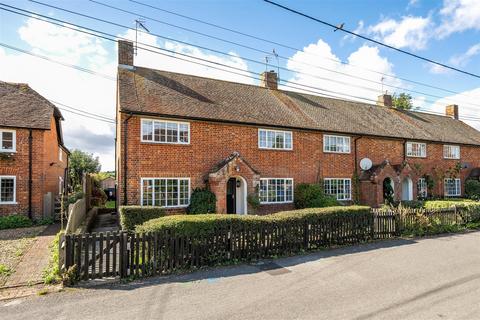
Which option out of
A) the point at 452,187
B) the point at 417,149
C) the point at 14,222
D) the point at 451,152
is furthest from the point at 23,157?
the point at 451,152

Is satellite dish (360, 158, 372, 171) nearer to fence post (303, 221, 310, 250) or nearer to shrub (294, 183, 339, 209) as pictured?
shrub (294, 183, 339, 209)

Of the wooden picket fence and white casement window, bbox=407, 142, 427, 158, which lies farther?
white casement window, bbox=407, 142, 427, 158

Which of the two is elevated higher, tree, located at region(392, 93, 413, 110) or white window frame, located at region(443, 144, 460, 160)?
tree, located at region(392, 93, 413, 110)

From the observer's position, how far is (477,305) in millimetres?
5672

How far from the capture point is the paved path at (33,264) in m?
7.21

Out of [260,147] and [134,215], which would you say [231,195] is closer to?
[260,147]

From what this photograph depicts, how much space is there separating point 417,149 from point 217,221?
21.2 m

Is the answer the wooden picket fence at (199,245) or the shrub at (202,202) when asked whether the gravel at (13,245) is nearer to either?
the wooden picket fence at (199,245)

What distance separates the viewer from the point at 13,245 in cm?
1068

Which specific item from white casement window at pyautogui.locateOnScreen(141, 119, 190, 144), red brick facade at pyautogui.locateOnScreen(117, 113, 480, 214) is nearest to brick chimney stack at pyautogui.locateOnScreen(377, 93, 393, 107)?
red brick facade at pyautogui.locateOnScreen(117, 113, 480, 214)

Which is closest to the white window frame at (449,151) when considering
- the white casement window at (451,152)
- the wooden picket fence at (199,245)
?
the white casement window at (451,152)

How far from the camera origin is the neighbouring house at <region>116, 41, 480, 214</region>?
47.4ft

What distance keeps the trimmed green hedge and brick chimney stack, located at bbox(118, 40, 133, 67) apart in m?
12.9

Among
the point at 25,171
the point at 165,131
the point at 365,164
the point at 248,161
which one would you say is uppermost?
the point at 165,131
